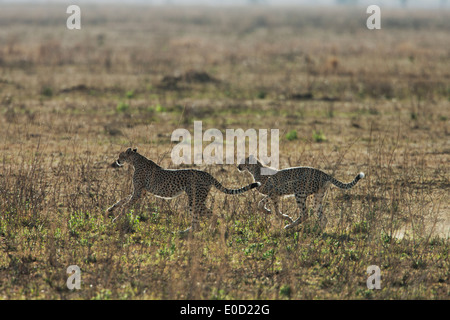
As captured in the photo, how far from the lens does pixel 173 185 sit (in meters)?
8.09

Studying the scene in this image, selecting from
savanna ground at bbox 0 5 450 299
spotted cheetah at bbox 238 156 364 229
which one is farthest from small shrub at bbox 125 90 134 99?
spotted cheetah at bbox 238 156 364 229

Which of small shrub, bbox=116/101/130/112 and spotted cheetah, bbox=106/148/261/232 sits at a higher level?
small shrub, bbox=116/101/130/112

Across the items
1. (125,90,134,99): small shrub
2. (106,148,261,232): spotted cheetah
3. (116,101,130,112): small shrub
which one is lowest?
(106,148,261,232): spotted cheetah

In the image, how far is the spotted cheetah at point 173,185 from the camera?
7.94 metres

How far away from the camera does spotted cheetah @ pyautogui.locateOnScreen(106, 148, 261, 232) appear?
7938 mm

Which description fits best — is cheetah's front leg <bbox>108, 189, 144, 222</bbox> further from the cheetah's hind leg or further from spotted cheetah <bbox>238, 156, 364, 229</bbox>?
the cheetah's hind leg

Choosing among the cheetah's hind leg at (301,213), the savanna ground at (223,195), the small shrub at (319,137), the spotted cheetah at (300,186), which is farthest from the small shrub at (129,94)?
the cheetah's hind leg at (301,213)

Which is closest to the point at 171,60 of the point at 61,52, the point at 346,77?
the point at 61,52

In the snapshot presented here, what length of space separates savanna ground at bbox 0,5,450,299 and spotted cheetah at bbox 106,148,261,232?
0.24 m

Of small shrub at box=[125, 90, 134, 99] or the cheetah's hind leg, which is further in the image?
small shrub at box=[125, 90, 134, 99]

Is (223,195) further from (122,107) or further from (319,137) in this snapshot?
(122,107)

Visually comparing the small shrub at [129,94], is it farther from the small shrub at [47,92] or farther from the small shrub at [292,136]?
the small shrub at [292,136]
